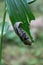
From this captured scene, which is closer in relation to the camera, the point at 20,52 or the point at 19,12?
the point at 19,12

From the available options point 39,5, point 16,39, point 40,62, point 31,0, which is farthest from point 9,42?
point 31,0

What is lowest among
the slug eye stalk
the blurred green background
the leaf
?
the blurred green background

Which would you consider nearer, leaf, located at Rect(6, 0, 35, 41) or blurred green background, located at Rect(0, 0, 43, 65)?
leaf, located at Rect(6, 0, 35, 41)

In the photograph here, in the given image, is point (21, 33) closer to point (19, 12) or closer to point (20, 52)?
point (19, 12)

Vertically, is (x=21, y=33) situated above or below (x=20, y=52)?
above

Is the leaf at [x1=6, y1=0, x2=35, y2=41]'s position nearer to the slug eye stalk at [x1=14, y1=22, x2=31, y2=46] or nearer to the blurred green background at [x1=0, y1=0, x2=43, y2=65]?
the slug eye stalk at [x1=14, y1=22, x2=31, y2=46]

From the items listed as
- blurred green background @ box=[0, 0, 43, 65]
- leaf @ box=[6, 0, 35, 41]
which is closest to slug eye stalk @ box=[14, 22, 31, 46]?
leaf @ box=[6, 0, 35, 41]

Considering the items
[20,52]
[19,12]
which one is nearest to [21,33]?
[19,12]

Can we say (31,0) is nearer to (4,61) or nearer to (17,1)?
(17,1)
